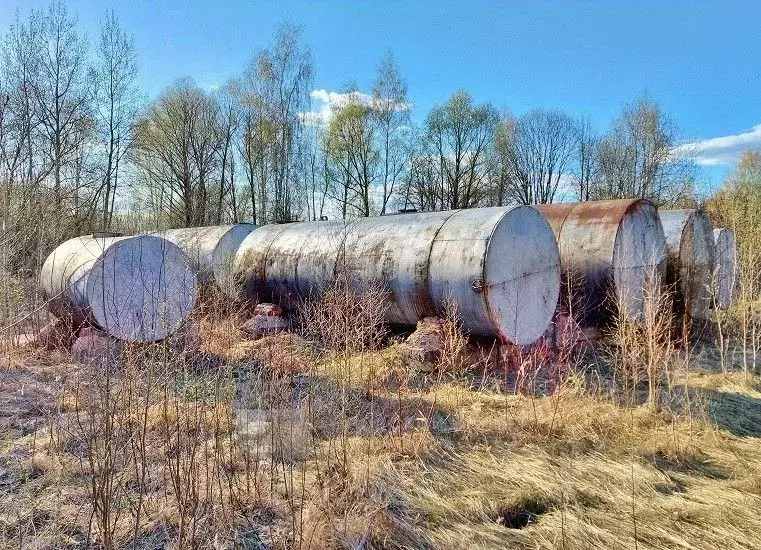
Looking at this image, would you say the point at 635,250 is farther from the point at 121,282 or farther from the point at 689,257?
the point at 121,282

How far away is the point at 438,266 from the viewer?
709 centimetres

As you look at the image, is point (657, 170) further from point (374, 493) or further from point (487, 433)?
point (374, 493)

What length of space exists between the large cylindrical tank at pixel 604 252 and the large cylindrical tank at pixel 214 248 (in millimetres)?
6000

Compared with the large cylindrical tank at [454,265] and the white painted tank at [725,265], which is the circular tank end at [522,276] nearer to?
the large cylindrical tank at [454,265]

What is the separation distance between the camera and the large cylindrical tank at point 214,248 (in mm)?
10430

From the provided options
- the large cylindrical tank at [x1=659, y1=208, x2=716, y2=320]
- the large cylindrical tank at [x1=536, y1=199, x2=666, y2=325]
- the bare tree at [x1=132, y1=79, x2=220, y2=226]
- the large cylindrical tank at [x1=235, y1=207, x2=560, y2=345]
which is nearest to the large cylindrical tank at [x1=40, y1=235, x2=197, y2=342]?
the large cylindrical tank at [x1=235, y1=207, x2=560, y2=345]

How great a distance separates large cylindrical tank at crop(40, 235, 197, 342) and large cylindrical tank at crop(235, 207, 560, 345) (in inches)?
76.8

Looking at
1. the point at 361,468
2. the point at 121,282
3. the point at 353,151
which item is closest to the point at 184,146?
the point at 353,151

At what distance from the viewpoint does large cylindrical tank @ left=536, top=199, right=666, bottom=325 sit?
8.70 meters

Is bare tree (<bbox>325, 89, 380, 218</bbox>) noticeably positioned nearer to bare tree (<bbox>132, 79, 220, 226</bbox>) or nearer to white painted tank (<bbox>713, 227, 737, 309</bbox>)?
→ bare tree (<bbox>132, 79, 220, 226</bbox>)

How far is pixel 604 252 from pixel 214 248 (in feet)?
24.4

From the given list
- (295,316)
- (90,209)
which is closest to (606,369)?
(295,316)

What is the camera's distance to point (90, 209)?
1552cm

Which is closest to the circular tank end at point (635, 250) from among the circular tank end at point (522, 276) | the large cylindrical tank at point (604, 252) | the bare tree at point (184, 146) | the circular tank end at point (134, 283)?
the large cylindrical tank at point (604, 252)
